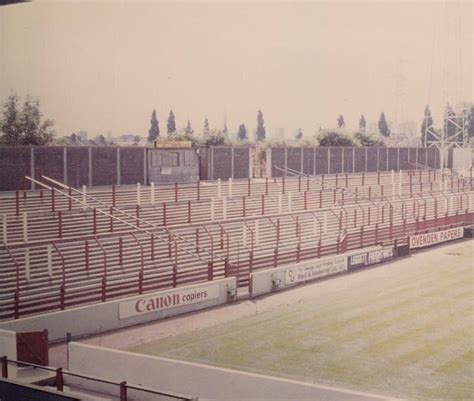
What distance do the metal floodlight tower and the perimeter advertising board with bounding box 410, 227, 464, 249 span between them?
9.88ft

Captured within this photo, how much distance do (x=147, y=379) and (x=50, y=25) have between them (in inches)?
217

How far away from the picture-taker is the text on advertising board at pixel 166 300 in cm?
1288

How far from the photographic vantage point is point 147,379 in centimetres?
996

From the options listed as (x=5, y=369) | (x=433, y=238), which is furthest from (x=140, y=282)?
(x=433, y=238)

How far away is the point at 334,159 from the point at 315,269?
2.53 metres

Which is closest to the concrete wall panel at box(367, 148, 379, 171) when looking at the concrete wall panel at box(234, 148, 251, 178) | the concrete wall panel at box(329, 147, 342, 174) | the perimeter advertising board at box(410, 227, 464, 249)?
the concrete wall panel at box(329, 147, 342, 174)

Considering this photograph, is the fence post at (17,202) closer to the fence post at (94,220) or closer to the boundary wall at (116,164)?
the boundary wall at (116,164)

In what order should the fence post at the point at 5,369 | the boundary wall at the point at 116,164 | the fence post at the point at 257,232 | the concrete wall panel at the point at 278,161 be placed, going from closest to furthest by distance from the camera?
the fence post at the point at 5,369 → the boundary wall at the point at 116,164 → the concrete wall panel at the point at 278,161 → the fence post at the point at 257,232

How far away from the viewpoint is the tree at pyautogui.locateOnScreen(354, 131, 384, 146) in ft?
45.1

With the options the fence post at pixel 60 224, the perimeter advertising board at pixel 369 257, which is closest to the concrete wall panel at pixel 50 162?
the fence post at pixel 60 224

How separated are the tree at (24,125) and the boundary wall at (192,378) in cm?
338

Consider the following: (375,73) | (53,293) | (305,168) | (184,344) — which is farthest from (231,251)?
(375,73)

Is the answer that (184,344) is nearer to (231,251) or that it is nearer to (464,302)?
(231,251)

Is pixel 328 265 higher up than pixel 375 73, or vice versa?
pixel 375 73
